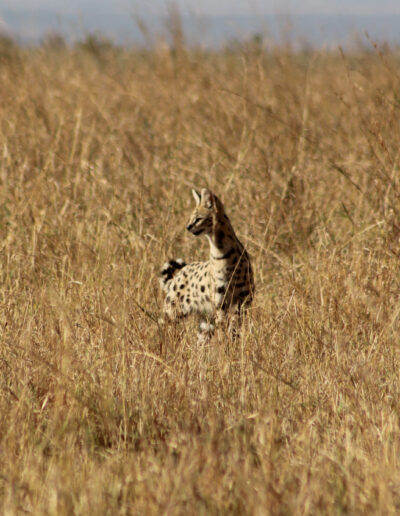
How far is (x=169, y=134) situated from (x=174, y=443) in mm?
4493

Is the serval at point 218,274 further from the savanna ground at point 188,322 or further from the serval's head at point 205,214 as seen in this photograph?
the savanna ground at point 188,322

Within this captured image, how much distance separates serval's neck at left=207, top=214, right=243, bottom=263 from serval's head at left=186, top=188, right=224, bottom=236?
0.04 metres

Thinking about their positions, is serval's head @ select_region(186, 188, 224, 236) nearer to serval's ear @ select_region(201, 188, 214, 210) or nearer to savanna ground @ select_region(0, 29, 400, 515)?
serval's ear @ select_region(201, 188, 214, 210)

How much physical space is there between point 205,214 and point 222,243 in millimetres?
193

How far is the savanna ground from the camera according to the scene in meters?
2.50

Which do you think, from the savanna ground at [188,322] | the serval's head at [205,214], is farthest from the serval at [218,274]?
the savanna ground at [188,322]

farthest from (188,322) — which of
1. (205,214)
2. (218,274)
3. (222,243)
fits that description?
(205,214)

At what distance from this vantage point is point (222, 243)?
15.0ft

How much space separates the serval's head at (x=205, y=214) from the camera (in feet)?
14.7

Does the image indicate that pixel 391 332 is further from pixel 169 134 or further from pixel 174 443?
pixel 169 134

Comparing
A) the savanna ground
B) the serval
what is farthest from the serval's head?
the savanna ground

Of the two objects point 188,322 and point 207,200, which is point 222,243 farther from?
point 188,322

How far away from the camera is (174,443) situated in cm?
280

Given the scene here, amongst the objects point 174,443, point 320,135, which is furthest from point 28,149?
point 174,443
